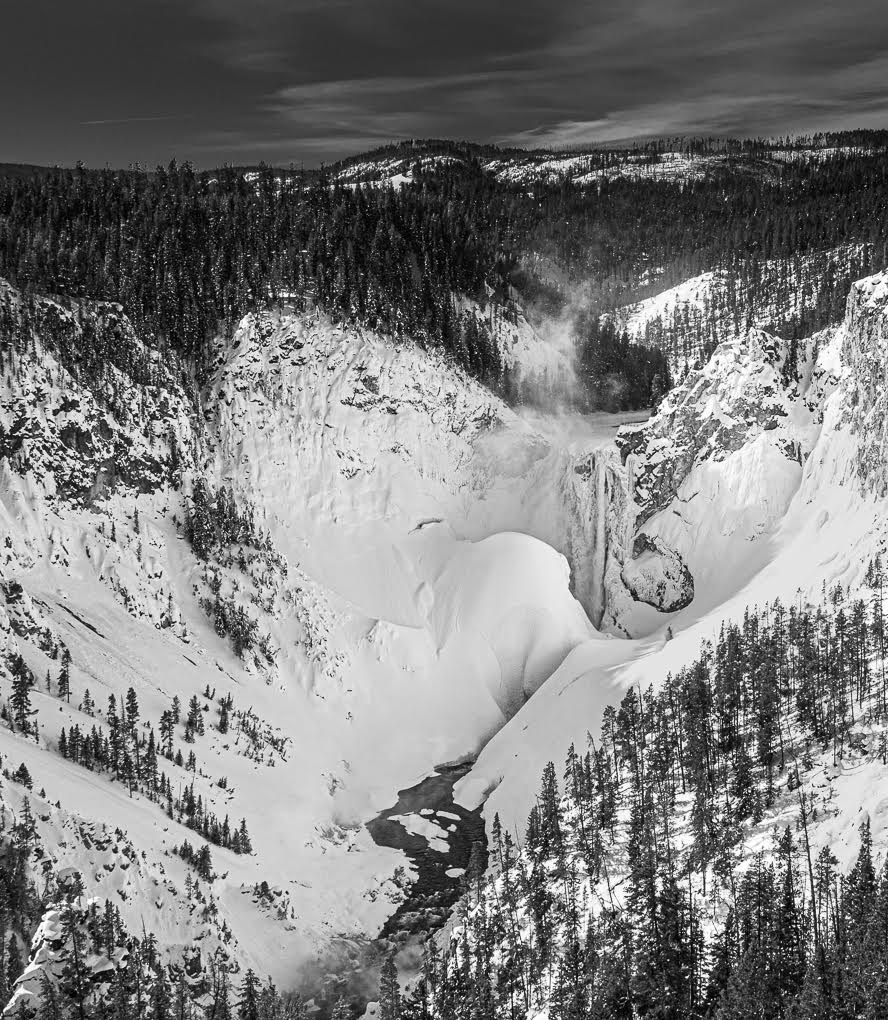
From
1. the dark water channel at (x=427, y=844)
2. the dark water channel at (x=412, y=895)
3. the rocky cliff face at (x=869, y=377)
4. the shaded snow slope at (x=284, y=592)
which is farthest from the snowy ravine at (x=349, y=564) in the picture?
the dark water channel at (x=427, y=844)

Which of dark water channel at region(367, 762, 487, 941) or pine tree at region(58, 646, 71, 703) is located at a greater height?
pine tree at region(58, 646, 71, 703)

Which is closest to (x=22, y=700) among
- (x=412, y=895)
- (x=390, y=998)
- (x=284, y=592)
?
(x=412, y=895)

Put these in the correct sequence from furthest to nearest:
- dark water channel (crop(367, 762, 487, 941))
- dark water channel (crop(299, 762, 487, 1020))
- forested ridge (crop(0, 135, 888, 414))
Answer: forested ridge (crop(0, 135, 888, 414))
dark water channel (crop(367, 762, 487, 941))
dark water channel (crop(299, 762, 487, 1020))

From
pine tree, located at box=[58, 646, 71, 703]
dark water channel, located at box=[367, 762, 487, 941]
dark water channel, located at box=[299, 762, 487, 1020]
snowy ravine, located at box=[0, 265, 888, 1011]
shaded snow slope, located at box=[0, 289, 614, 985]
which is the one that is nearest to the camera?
dark water channel, located at box=[299, 762, 487, 1020]

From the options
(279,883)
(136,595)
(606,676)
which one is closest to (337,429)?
(136,595)

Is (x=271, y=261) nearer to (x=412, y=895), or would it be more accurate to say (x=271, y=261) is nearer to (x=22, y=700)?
(x=22, y=700)

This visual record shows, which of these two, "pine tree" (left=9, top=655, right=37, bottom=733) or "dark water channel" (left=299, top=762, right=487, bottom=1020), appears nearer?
"dark water channel" (left=299, top=762, right=487, bottom=1020)

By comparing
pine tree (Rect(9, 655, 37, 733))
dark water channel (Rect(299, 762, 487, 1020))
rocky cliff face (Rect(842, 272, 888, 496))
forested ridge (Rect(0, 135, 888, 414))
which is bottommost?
dark water channel (Rect(299, 762, 487, 1020))

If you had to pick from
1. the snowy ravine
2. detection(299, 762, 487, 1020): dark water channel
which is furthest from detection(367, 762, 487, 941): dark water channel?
the snowy ravine

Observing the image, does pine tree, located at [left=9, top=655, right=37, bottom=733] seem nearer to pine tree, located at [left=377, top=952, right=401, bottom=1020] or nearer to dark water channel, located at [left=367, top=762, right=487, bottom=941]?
dark water channel, located at [left=367, top=762, right=487, bottom=941]

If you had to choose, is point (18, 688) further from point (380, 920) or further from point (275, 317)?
point (275, 317)
